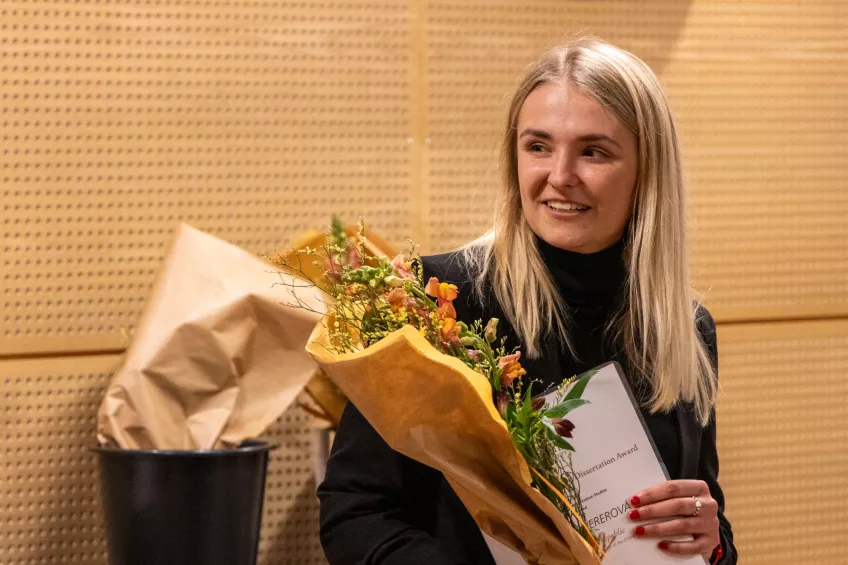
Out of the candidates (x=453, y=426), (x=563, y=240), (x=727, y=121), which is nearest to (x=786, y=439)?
(x=727, y=121)

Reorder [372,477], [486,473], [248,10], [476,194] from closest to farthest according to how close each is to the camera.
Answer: [486,473]
[372,477]
[248,10]
[476,194]

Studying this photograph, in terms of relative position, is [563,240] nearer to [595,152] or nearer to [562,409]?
[595,152]

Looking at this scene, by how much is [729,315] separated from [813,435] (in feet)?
1.75

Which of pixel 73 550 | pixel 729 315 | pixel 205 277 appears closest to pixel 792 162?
pixel 729 315

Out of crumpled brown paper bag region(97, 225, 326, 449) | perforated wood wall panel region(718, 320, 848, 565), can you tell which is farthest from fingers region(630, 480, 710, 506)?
perforated wood wall panel region(718, 320, 848, 565)

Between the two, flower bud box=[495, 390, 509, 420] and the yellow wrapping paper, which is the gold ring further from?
the yellow wrapping paper

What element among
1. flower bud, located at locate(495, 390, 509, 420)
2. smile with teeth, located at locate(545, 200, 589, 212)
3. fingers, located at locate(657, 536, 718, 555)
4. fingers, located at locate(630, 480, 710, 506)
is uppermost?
smile with teeth, located at locate(545, 200, 589, 212)

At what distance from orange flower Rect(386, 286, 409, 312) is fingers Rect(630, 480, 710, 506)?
1.71 ft

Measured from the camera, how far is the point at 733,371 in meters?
3.42

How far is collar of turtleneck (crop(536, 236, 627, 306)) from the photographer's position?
1922 mm

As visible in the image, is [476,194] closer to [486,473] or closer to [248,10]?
[248,10]

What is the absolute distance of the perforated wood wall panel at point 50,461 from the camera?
264 cm

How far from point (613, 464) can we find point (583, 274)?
0.44m

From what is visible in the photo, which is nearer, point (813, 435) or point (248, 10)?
point (248, 10)
